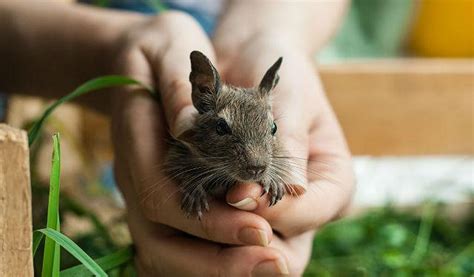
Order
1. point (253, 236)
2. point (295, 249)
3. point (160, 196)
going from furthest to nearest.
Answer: point (295, 249) < point (160, 196) < point (253, 236)

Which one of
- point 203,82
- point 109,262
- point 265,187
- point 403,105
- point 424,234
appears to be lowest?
point 424,234

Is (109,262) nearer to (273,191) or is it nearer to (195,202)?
(195,202)

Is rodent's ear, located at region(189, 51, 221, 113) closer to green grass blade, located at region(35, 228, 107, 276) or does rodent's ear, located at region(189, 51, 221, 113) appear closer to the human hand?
the human hand

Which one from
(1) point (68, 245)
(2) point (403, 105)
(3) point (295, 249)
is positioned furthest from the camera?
(2) point (403, 105)

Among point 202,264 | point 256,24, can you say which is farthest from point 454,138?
point 202,264

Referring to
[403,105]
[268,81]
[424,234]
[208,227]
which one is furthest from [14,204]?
[403,105]

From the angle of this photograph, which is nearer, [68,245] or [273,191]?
[68,245]

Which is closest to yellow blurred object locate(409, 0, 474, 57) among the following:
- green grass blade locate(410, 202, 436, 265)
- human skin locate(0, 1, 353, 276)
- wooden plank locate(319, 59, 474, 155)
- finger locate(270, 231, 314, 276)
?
wooden plank locate(319, 59, 474, 155)

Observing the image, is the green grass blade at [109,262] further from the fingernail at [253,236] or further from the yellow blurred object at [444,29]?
the yellow blurred object at [444,29]
